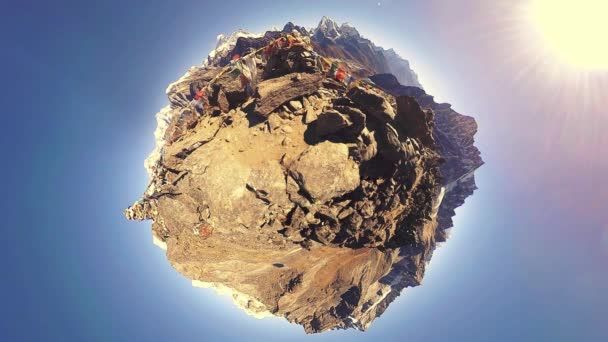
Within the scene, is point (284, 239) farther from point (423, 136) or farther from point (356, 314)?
point (356, 314)

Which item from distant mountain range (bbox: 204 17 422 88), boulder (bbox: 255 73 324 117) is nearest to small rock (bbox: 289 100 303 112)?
boulder (bbox: 255 73 324 117)

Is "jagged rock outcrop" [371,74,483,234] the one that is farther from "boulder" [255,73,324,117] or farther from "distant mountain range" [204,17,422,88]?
"boulder" [255,73,324,117]

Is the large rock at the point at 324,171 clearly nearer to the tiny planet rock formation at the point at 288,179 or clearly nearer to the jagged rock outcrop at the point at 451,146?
the tiny planet rock formation at the point at 288,179

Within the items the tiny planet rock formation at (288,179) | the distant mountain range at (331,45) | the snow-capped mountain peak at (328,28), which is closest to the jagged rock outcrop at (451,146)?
the distant mountain range at (331,45)

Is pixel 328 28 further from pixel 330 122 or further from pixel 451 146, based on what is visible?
pixel 330 122

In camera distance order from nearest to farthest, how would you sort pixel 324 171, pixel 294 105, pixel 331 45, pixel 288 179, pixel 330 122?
pixel 324 171 < pixel 288 179 < pixel 330 122 < pixel 294 105 < pixel 331 45

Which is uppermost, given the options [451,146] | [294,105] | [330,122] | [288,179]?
[451,146]

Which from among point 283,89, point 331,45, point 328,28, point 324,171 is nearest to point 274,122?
point 283,89

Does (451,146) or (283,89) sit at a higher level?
(451,146)

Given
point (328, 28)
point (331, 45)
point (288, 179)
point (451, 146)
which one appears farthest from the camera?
point (328, 28)
